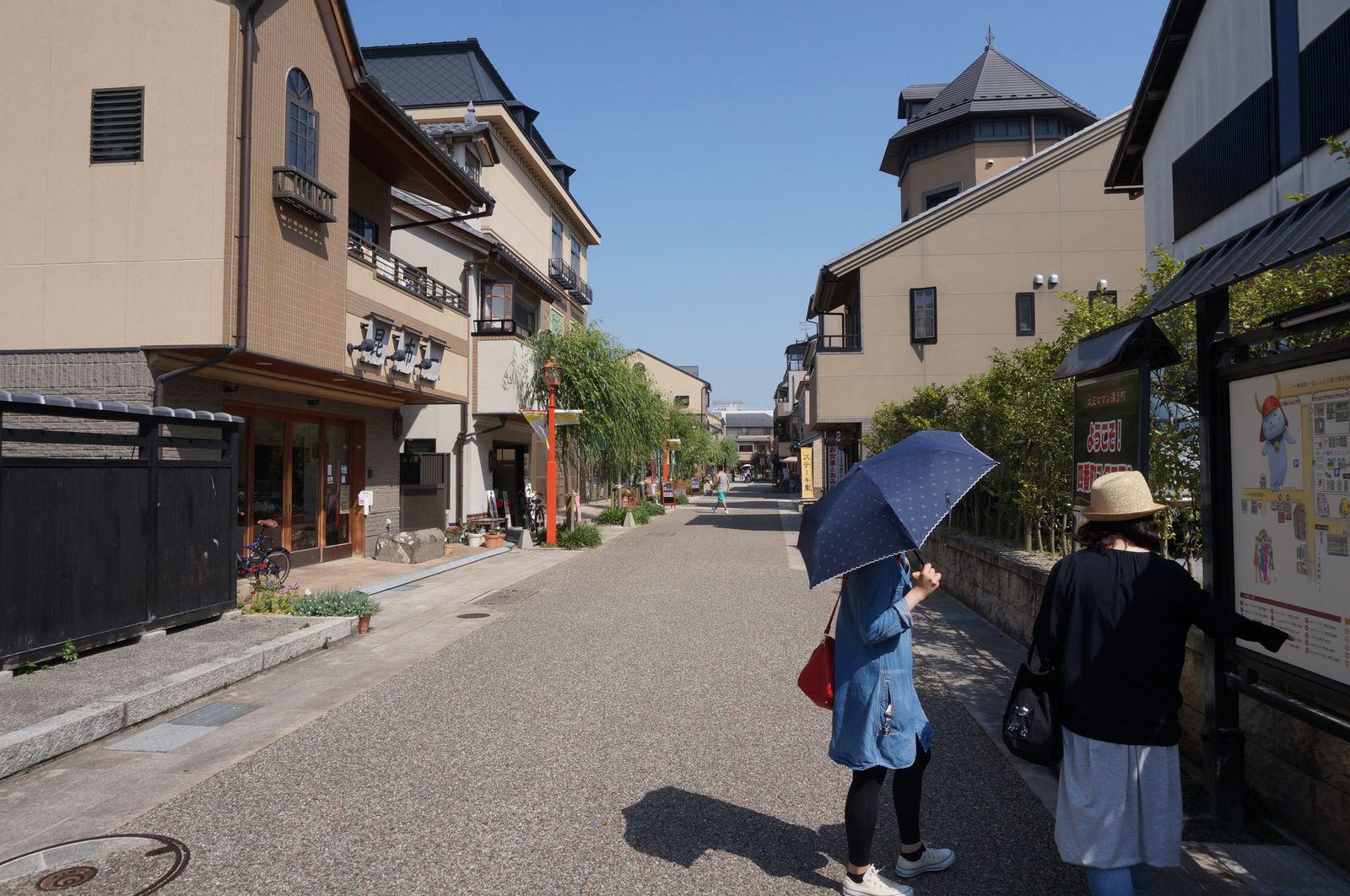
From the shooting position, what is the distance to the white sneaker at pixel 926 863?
151 inches

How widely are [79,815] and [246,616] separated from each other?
5.18 metres

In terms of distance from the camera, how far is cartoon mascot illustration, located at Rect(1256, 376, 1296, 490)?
3.92m

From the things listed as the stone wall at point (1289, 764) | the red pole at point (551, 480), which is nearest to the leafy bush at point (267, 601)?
the stone wall at point (1289, 764)

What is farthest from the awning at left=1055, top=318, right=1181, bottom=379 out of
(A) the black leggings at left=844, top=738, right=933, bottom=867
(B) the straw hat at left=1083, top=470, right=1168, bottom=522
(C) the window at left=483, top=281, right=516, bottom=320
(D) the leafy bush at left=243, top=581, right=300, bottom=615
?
(C) the window at left=483, top=281, right=516, bottom=320

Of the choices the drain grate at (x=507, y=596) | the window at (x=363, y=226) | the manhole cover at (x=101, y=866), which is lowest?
the drain grate at (x=507, y=596)

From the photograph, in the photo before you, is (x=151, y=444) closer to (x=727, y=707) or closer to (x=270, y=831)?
(x=270, y=831)

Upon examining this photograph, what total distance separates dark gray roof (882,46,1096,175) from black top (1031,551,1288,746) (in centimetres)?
3448

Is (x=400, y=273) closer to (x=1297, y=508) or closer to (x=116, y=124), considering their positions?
(x=116, y=124)

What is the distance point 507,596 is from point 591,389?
10231 mm

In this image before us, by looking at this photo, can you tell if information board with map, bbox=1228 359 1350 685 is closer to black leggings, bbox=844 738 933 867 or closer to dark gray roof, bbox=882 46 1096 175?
black leggings, bbox=844 738 933 867

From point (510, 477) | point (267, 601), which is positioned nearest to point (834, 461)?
point (510, 477)

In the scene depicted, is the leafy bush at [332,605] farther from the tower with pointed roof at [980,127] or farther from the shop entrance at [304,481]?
the tower with pointed roof at [980,127]

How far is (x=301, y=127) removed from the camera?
12.1 meters

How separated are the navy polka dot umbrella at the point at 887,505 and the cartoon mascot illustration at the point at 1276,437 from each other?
1.31 metres
